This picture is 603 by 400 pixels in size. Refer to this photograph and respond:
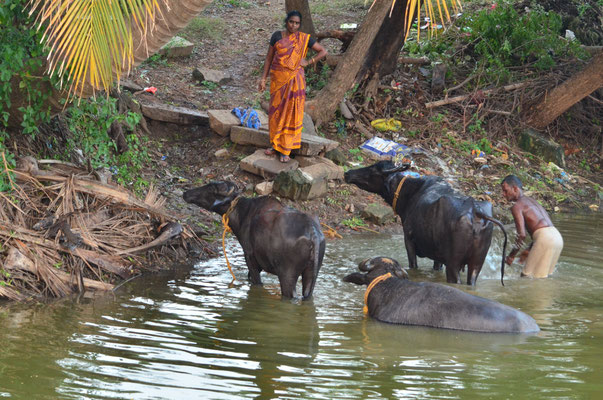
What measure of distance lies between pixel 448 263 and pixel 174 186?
4443 millimetres

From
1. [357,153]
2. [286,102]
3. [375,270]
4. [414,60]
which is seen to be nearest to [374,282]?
[375,270]

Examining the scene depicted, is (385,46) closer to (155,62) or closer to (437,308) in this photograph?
(155,62)

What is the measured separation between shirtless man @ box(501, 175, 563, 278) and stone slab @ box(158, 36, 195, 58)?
8903mm

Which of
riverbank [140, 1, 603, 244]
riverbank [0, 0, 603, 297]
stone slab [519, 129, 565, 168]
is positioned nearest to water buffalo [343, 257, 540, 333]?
riverbank [0, 0, 603, 297]

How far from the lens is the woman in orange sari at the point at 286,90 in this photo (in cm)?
1086

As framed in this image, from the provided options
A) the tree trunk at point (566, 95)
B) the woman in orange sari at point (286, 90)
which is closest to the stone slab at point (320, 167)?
the woman in orange sari at point (286, 90)

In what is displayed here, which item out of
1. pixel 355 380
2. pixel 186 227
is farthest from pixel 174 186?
pixel 355 380

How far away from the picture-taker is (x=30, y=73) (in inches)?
305

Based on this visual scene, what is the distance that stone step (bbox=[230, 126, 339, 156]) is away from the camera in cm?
1138

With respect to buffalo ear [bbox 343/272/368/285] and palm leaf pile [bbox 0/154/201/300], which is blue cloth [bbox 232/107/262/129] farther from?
buffalo ear [bbox 343/272/368/285]

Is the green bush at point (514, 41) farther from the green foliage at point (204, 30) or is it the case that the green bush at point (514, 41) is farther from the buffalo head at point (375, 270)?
the buffalo head at point (375, 270)

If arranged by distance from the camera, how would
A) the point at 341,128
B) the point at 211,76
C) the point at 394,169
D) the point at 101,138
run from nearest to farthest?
1. the point at 101,138
2. the point at 394,169
3. the point at 341,128
4. the point at 211,76

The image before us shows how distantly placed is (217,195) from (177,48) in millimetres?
8056

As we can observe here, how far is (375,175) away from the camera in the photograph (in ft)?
30.7
